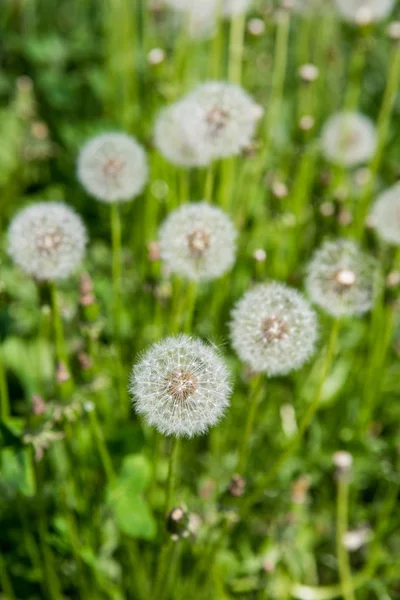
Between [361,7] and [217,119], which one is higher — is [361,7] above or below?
above

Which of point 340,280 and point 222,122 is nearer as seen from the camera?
point 340,280

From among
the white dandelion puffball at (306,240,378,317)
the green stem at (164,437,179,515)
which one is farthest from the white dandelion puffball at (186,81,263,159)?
the green stem at (164,437,179,515)

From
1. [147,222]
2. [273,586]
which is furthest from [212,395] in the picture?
[147,222]

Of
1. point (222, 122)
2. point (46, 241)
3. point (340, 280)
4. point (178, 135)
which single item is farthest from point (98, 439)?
point (178, 135)

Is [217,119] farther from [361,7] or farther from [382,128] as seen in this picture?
[361,7]

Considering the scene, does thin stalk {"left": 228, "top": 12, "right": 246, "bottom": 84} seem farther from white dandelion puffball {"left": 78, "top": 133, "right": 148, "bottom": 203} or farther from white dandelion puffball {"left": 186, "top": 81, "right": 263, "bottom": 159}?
white dandelion puffball {"left": 78, "top": 133, "right": 148, "bottom": 203}

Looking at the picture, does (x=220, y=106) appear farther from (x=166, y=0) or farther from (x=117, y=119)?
(x=117, y=119)
